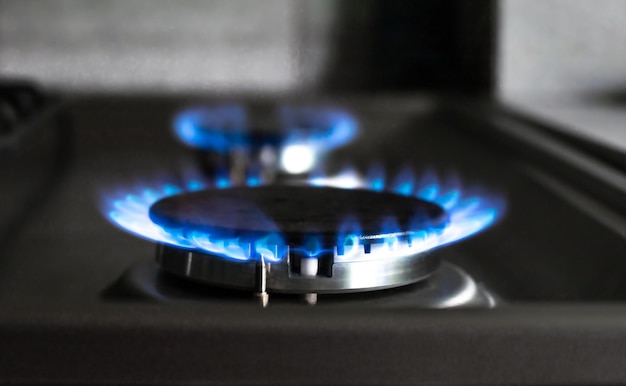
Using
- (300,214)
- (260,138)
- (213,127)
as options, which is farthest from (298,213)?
(213,127)

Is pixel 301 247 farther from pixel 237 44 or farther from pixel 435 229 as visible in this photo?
pixel 237 44

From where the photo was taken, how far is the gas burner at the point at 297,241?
475 mm

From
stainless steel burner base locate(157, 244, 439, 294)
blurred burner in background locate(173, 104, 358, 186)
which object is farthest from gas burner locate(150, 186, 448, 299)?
blurred burner in background locate(173, 104, 358, 186)

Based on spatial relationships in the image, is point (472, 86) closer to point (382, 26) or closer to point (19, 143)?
point (382, 26)

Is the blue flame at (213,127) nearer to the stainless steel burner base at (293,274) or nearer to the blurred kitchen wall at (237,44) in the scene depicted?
the blurred kitchen wall at (237,44)

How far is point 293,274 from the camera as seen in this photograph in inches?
18.7

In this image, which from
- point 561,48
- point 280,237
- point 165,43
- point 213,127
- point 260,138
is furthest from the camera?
point 165,43

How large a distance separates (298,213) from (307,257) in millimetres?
75

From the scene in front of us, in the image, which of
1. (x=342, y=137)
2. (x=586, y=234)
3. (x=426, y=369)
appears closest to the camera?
(x=426, y=369)

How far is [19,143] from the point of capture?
829 millimetres

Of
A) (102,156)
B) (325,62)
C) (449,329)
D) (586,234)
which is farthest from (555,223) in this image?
(325,62)

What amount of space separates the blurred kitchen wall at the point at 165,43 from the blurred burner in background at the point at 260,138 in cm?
20

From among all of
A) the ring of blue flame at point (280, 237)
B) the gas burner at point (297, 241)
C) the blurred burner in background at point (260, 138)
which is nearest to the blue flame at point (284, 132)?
the blurred burner in background at point (260, 138)

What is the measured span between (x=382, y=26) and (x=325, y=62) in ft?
0.34
